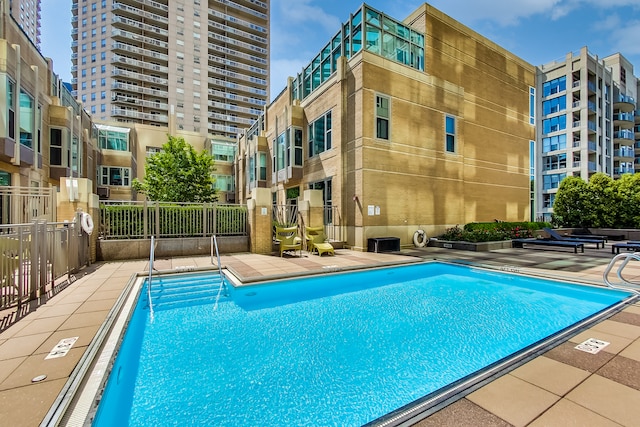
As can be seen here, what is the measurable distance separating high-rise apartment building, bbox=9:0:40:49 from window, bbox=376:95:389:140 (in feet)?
454

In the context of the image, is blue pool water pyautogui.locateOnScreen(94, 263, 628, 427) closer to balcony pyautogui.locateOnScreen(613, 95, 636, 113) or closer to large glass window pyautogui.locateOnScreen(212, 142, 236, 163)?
large glass window pyautogui.locateOnScreen(212, 142, 236, 163)

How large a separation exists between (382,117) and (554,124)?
4040 centimetres

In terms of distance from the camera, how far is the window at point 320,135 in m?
16.3

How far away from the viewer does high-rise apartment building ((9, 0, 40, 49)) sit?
9862cm

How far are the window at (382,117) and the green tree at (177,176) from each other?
475 inches

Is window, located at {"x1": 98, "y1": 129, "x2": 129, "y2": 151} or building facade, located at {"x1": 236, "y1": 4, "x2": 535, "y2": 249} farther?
window, located at {"x1": 98, "y1": 129, "x2": 129, "y2": 151}

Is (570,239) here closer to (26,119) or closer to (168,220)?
(168,220)

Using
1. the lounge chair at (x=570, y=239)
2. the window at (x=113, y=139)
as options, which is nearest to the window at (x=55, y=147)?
the window at (x=113, y=139)

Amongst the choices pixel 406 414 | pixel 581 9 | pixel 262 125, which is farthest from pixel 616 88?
pixel 406 414

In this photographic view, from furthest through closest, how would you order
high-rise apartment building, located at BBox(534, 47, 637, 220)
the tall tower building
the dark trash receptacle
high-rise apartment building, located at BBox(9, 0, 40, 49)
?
1. high-rise apartment building, located at BBox(9, 0, 40, 49)
2. the tall tower building
3. high-rise apartment building, located at BBox(534, 47, 637, 220)
4. the dark trash receptacle

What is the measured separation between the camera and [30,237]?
5.54 metres

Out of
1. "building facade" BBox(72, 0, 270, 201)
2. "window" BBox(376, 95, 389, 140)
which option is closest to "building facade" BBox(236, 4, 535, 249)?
"window" BBox(376, 95, 389, 140)

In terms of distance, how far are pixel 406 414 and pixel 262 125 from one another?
25.6 m

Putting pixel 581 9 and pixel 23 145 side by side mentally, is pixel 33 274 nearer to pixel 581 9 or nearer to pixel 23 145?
pixel 23 145
